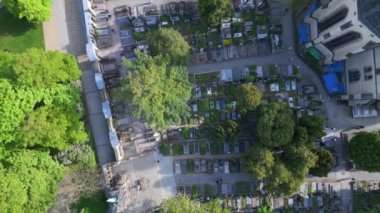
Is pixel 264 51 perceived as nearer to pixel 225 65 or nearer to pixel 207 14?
pixel 225 65

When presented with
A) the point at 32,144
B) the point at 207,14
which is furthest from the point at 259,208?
the point at 32,144

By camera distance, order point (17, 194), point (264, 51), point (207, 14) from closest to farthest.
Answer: point (17, 194) → point (207, 14) → point (264, 51)

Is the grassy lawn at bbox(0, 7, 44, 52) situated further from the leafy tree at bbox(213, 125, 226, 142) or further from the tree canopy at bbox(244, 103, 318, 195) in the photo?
the tree canopy at bbox(244, 103, 318, 195)

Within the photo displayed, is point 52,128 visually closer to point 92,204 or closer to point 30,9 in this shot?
point 92,204

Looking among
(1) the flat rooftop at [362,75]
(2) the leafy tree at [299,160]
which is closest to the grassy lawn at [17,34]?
(2) the leafy tree at [299,160]

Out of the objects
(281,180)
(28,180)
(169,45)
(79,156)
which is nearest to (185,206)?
(281,180)

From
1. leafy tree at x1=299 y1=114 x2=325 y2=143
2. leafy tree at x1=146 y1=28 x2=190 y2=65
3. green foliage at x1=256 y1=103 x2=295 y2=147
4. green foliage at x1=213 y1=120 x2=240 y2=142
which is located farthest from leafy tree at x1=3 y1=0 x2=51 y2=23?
leafy tree at x1=299 y1=114 x2=325 y2=143
